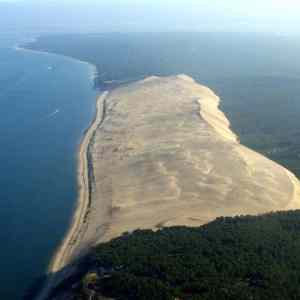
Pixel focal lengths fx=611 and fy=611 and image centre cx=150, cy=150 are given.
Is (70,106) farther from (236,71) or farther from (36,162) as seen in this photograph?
(236,71)

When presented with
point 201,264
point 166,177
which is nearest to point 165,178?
point 166,177

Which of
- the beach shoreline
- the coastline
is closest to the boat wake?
the coastline

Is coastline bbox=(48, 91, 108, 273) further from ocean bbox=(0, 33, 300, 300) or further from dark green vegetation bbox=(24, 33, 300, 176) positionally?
dark green vegetation bbox=(24, 33, 300, 176)

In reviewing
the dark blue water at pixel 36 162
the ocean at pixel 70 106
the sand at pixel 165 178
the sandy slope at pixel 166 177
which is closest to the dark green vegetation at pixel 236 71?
the ocean at pixel 70 106

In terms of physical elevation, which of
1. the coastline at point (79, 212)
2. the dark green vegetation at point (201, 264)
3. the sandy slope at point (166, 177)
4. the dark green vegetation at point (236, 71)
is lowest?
the dark green vegetation at point (236, 71)

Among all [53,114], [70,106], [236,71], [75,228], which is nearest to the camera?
[75,228]

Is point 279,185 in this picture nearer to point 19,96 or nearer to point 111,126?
point 111,126

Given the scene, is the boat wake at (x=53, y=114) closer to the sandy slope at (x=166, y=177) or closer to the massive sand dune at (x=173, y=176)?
the sandy slope at (x=166, y=177)
